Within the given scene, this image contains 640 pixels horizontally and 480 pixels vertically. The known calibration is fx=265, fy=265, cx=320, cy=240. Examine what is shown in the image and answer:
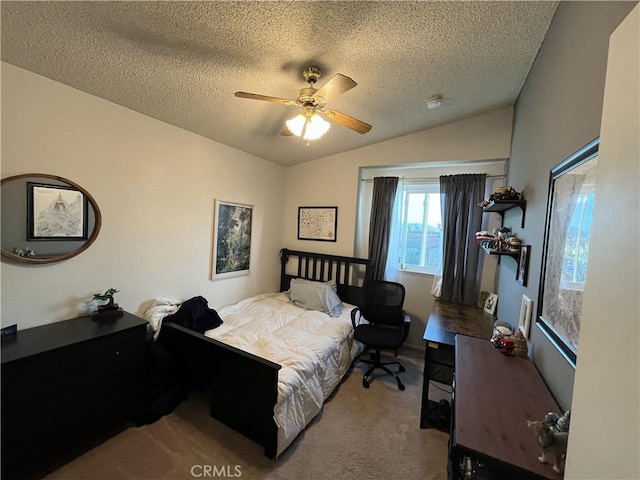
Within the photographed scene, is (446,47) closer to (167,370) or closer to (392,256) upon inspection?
(392,256)

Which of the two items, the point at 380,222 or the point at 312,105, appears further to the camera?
the point at 380,222

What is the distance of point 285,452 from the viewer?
1851 millimetres

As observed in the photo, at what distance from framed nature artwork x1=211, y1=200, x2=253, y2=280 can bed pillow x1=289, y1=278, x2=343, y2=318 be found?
71cm

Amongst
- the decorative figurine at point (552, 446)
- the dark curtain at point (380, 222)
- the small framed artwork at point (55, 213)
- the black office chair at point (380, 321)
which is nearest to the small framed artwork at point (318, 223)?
the dark curtain at point (380, 222)

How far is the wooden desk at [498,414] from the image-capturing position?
0.87 metres

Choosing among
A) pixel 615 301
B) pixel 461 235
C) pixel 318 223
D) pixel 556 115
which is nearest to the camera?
→ pixel 615 301

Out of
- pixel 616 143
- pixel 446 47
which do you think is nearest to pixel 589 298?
pixel 616 143

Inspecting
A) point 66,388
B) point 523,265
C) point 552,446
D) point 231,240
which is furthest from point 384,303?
point 66,388

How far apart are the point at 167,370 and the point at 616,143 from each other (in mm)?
2744

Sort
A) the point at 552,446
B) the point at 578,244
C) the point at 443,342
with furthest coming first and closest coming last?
the point at 443,342 < the point at 578,244 < the point at 552,446

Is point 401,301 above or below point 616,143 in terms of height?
below

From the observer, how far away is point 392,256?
3.48 meters

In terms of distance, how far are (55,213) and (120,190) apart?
45cm

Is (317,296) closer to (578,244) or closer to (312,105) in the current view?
(312,105)
